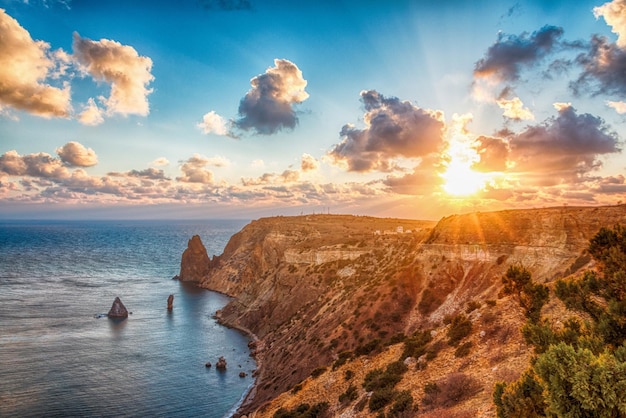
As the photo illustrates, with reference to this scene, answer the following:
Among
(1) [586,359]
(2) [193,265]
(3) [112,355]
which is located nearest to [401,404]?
(1) [586,359]

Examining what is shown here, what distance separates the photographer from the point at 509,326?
2977 cm

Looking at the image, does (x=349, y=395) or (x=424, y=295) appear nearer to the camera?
(x=349, y=395)

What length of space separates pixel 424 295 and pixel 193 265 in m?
127

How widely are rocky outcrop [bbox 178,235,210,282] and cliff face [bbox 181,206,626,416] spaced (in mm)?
73534

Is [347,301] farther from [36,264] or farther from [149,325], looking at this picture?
[36,264]

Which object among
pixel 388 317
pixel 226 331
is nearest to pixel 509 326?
pixel 388 317

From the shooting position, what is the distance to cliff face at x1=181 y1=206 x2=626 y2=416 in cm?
3085

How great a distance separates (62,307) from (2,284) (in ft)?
160

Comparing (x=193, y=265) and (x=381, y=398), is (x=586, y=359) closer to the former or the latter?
(x=381, y=398)

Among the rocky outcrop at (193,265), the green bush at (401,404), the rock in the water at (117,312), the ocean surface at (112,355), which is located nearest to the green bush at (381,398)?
the green bush at (401,404)

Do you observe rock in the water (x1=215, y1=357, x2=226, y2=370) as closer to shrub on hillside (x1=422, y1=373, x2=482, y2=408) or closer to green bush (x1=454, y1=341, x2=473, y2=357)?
green bush (x1=454, y1=341, x2=473, y2=357)

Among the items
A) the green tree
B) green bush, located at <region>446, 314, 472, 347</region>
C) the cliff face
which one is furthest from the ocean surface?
the green tree

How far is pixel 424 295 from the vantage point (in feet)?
197

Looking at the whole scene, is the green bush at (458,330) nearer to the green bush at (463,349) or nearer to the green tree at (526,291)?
the green bush at (463,349)
